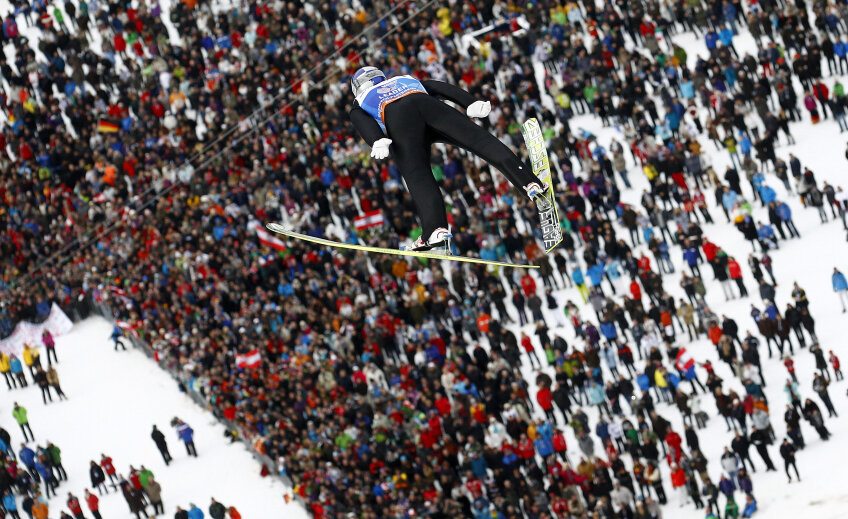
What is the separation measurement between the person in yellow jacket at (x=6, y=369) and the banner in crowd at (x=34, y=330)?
0.60m

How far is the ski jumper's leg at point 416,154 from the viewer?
1411 cm

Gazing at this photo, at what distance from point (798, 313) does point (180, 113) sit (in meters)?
19.0

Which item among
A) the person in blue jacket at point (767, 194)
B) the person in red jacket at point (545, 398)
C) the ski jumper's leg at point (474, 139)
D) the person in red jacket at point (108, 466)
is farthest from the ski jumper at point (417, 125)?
the person in red jacket at point (108, 466)

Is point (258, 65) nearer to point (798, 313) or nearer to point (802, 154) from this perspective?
point (802, 154)

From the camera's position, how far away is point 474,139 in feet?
45.8

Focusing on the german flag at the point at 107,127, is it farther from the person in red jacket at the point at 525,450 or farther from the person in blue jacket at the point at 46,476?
the person in red jacket at the point at 525,450

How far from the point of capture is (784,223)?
32.0 m

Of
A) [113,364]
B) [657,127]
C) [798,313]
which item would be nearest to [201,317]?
[113,364]

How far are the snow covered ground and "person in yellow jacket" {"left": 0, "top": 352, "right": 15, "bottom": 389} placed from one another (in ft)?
0.80

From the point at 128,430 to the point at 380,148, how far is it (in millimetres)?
Result: 21716

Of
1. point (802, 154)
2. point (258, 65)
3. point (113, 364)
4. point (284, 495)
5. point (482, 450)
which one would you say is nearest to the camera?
point (482, 450)

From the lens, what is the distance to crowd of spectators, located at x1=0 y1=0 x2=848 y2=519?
27500mm

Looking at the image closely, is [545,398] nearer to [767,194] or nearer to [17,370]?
[767,194]

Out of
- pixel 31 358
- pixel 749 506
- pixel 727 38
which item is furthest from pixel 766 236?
pixel 31 358
